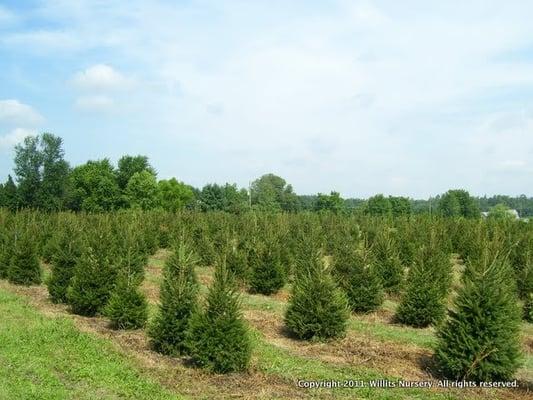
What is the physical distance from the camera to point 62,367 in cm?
930

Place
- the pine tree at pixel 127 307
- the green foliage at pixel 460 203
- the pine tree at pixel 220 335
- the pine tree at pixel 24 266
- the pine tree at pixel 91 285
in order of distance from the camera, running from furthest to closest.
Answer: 1. the green foliage at pixel 460 203
2. the pine tree at pixel 24 266
3. the pine tree at pixel 91 285
4. the pine tree at pixel 127 307
5. the pine tree at pixel 220 335

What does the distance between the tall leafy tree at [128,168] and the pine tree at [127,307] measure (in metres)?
60.6

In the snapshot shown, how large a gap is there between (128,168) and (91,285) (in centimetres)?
5917

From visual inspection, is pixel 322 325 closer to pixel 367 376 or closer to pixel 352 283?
pixel 367 376

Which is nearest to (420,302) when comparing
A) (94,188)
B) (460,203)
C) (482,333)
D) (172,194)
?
(482,333)

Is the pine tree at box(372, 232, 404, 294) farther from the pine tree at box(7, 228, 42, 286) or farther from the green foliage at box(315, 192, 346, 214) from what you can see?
the green foliage at box(315, 192, 346, 214)

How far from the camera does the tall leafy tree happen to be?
71250 mm

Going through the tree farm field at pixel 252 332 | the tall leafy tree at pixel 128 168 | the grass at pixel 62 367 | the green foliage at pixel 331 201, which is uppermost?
the tall leafy tree at pixel 128 168

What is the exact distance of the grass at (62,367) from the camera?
26.5 feet

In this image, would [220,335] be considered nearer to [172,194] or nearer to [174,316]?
[174,316]

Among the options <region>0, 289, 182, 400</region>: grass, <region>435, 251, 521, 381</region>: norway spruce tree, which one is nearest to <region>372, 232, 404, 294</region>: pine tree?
<region>435, 251, 521, 381</region>: norway spruce tree

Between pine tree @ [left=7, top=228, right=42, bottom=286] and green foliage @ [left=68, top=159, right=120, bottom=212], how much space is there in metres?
49.5

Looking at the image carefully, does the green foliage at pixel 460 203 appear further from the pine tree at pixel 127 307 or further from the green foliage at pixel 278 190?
the pine tree at pixel 127 307

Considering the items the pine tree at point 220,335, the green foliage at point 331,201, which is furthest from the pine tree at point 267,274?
the green foliage at point 331,201
